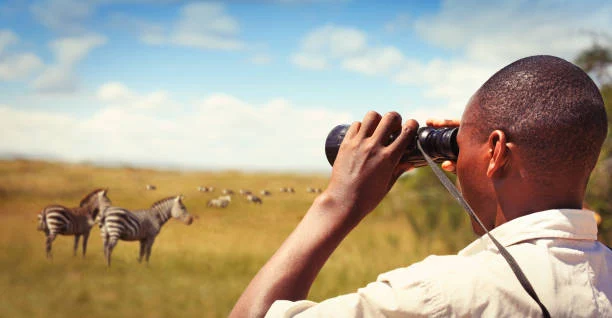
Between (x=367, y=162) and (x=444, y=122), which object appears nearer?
(x=367, y=162)

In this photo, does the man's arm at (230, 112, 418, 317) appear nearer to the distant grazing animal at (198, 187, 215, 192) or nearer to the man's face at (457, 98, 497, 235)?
the man's face at (457, 98, 497, 235)

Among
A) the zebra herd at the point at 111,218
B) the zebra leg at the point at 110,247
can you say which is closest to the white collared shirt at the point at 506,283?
the zebra herd at the point at 111,218

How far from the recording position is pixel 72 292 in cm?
355

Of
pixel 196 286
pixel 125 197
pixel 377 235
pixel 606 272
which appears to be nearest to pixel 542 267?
pixel 606 272

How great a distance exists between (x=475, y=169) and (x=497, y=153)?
80 mm

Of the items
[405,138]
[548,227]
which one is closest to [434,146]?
[405,138]

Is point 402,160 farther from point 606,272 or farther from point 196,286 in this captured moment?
point 196,286

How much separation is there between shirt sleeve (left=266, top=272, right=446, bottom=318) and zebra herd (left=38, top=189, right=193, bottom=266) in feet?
8.21

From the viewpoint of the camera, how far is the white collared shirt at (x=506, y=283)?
1043mm

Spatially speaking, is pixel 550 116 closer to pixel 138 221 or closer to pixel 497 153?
pixel 497 153

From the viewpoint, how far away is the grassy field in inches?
136

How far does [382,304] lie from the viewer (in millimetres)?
1057

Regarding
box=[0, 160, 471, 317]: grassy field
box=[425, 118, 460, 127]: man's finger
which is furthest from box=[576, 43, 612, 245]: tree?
box=[425, 118, 460, 127]: man's finger

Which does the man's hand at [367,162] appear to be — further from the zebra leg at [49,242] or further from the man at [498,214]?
the zebra leg at [49,242]
